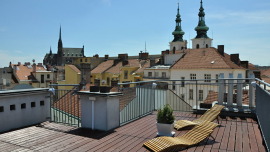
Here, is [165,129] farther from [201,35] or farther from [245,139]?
[201,35]

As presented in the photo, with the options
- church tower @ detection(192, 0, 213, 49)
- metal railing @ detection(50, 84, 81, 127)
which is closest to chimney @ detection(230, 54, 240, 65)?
metal railing @ detection(50, 84, 81, 127)

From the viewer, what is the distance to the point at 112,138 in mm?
5398

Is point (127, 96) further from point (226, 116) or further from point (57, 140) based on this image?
point (226, 116)

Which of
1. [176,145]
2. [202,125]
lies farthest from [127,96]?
[176,145]

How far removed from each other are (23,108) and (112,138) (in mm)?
2913

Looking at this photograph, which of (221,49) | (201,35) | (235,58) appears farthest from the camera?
(201,35)

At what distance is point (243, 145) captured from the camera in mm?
4809

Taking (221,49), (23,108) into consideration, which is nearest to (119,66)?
(221,49)

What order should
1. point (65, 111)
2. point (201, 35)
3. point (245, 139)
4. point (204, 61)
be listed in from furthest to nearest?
point (201, 35)
point (204, 61)
point (65, 111)
point (245, 139)

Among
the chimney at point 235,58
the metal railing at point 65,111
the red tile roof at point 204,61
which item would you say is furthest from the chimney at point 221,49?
the metal railing at point 65,111

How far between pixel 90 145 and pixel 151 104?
13.2 feet

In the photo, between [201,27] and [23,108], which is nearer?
[23,108]

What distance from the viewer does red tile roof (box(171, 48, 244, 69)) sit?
3306 centimetres

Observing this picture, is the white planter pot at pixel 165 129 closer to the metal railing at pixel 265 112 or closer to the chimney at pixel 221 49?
the metal railing at pixel 265 112
